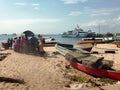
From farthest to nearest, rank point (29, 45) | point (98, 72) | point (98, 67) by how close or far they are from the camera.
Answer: point (29, 45) < point (98, 67) < point (98, 72)

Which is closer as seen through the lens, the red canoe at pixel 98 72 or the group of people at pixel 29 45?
the red canoe at pixel 98 72

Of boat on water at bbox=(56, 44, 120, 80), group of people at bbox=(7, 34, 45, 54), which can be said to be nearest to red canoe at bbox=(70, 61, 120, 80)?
boat on water at bbox=(56, 44, 120, 80)

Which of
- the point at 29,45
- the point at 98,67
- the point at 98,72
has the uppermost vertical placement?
the point at 29,45

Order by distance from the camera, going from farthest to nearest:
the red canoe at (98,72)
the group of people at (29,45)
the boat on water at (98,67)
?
the group of people at (29,45) → the boat on water at (98,67) → the red canoe at (98,72)

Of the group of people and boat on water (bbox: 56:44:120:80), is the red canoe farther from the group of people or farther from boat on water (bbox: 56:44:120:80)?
the group of people

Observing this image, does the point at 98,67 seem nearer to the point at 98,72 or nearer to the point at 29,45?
the point at 98,72

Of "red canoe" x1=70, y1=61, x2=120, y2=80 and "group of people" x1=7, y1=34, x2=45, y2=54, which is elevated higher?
"group of people" x1=7, y1=34, x2=45, y2=54

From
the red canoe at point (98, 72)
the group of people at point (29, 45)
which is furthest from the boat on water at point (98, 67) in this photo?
the group of people at point (29, 45)

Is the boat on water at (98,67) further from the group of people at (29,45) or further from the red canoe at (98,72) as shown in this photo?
the group of people at (29,45)

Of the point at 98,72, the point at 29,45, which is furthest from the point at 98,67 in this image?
the point at 29,45

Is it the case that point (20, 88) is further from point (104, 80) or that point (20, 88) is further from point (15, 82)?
point (104, 80)

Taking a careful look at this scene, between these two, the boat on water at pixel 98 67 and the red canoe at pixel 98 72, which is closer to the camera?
the red canoe at pixel 98 72

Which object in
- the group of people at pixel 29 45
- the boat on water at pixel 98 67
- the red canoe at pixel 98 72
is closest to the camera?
the red canoe at pixel 98 72

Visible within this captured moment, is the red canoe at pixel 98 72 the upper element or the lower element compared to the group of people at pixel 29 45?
lower
